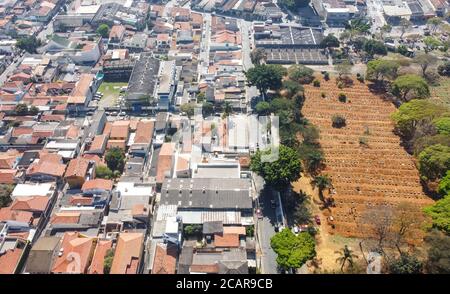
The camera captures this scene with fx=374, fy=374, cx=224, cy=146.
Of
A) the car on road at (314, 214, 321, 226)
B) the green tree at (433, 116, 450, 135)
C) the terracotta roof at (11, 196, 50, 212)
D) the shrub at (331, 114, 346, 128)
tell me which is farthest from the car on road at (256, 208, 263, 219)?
the green tree at (433, 116, 450, 135)

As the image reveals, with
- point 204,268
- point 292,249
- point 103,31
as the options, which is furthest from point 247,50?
point 204,268

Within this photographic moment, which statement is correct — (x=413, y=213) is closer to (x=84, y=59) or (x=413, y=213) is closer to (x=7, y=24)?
(x=84, y=59)

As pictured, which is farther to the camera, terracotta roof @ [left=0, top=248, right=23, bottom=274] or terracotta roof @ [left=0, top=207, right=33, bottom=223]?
terracotta roof @ [left=0, top=207, right=33, bottom=223]

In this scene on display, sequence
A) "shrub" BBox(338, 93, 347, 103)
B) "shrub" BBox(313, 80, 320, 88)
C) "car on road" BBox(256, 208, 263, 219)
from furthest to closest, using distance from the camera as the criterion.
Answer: "shrub" BBox(313, 80, 320, 88) < "shrub" BBox(338, 93, 347, 103) < "car on road" BBox(256, 208, 263, 219)

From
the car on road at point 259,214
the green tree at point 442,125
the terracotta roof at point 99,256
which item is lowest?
the car on road at point 259,214

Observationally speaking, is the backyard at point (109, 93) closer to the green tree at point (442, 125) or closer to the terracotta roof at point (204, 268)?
the terracotta roof at point (204, 268)

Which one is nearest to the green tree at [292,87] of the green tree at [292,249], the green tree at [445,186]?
the green tree at [445,186]

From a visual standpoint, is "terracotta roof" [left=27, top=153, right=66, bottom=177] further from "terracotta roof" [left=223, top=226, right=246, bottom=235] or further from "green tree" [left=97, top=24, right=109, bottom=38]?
"green tree" [left=97, top=24, right=109, bottom=38]
